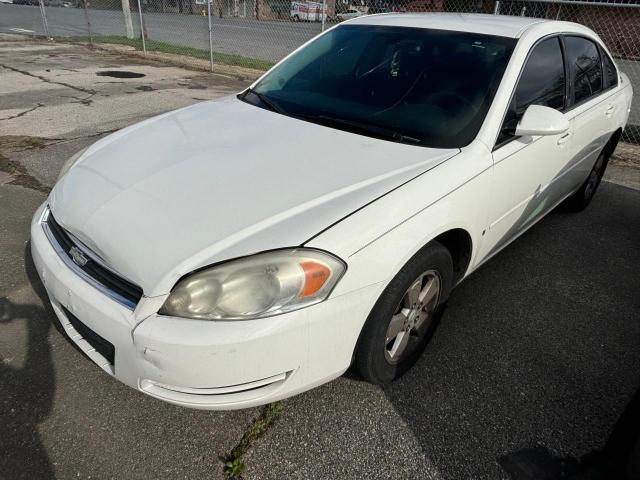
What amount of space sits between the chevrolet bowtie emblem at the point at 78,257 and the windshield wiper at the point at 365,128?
137cm

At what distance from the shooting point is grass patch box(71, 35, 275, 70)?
11.5 meters

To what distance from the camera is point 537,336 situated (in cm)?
263

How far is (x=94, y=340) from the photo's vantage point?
1.85 metres

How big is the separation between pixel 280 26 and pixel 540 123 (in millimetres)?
15275

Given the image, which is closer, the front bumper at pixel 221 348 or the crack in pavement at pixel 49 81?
the front bumper at pixel 221 348

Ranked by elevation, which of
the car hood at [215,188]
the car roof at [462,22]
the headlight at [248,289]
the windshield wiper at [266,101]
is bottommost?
the headlight at [248,289]

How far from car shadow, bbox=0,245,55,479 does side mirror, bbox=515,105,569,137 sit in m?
2.58

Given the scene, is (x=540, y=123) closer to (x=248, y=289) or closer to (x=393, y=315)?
(x=393, y=315)

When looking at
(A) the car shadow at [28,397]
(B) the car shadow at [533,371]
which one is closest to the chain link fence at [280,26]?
(B) the car shadow at [533,371]

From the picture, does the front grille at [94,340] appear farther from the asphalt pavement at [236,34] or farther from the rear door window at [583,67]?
the asphalt pavement at [236,34]

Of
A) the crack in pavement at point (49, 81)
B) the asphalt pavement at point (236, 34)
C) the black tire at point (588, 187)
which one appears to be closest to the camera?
the black tire at point (588, 187)

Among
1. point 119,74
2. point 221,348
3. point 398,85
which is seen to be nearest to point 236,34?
point 119,74

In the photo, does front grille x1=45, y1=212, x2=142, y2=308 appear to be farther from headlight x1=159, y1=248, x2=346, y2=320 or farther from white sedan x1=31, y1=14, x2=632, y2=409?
headlight x1=159, y1=248, x2=346, y2=320

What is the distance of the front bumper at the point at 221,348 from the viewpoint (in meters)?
1.56
